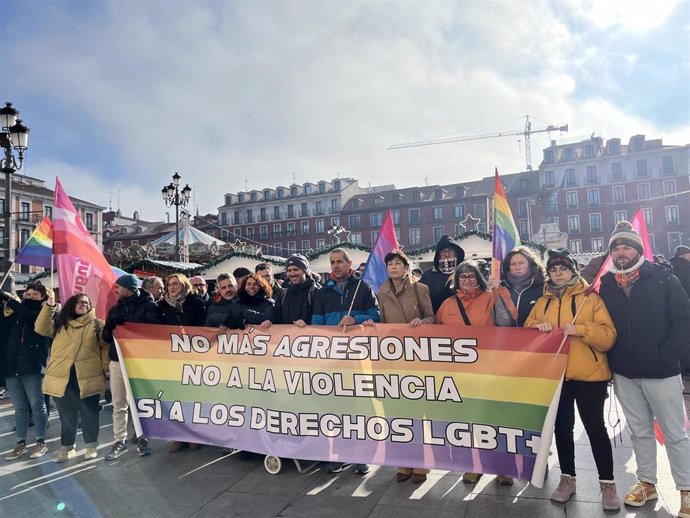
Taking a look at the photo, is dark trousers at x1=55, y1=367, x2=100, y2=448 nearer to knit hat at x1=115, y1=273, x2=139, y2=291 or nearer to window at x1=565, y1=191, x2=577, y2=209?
knit hat at x1=115, y1=273, x2=139, y2=291

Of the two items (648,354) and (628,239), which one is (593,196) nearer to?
(628,239)

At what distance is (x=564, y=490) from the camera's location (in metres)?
3.59

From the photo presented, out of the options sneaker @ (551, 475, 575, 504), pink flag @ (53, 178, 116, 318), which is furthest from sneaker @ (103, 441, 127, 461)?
sneaker @ (551, 475, 575, 504)

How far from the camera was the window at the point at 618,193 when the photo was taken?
51125 mm

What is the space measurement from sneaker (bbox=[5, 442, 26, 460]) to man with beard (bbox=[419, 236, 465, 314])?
4.64 meters

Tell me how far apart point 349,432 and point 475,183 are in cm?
5680

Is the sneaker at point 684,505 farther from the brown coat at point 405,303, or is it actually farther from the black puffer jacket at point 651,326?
the brown coat at point 405,303

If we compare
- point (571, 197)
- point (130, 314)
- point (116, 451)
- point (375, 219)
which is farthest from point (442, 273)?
point (375, 219)

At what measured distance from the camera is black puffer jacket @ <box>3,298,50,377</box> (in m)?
5.19

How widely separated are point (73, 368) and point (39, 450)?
1.02 metres

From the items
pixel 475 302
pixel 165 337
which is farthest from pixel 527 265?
pixel 165 337

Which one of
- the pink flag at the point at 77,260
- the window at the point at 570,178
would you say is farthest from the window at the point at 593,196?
the pink flag at the point at 77,260

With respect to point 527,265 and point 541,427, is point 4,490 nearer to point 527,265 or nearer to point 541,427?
point 541,427

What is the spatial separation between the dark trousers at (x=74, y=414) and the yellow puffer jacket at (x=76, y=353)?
0.34 ft
